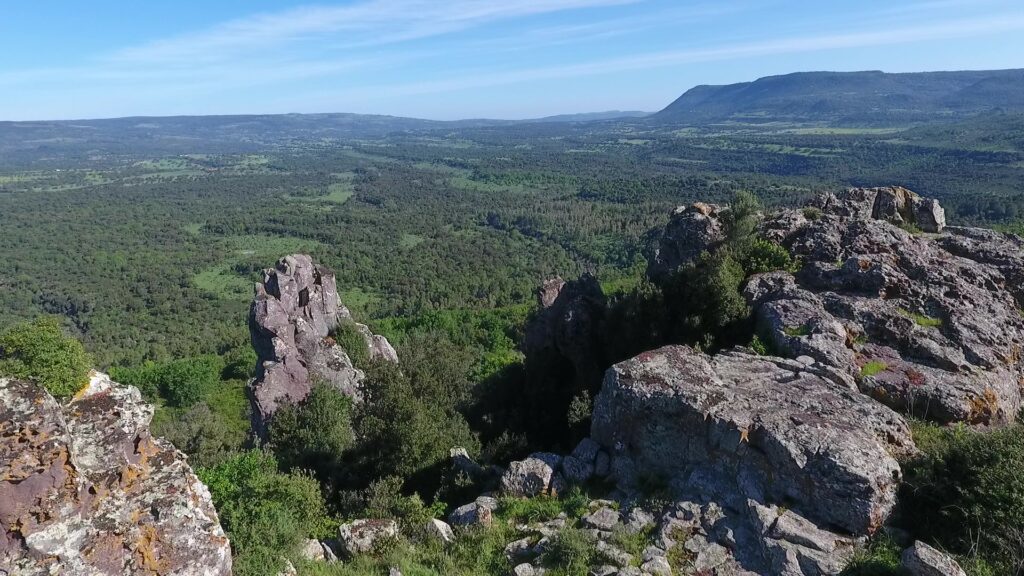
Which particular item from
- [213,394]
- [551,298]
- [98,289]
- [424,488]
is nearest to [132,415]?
[424,488]

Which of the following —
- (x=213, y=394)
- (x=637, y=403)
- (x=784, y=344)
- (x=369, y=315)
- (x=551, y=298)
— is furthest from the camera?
(x=369, y=315)

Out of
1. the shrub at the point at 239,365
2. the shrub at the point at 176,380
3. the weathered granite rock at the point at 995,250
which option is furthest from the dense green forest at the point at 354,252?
the weathered granite rock at the point at 995,250

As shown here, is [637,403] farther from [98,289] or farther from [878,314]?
[98,289]

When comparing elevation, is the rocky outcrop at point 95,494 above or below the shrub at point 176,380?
above

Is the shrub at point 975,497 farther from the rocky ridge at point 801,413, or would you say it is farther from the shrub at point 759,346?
the shrub at point 759,346

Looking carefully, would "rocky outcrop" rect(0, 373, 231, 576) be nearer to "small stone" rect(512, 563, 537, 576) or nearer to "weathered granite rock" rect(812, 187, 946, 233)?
"small stone" rect(512, 563, 537, 576)

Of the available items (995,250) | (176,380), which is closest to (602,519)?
(995,250)

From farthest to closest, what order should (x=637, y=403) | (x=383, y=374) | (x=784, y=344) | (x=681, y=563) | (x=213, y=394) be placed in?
(x=213, y=394), (x=383, y=374), (x=784, y=344), (x=637, y=403), (x=681, y=563)
